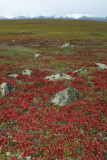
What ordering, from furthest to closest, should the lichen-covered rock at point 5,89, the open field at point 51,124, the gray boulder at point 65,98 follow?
1. the lichen-covered rock at point 5,89
2. the gray boulder at point 65,98
3. the open field at point 51,124

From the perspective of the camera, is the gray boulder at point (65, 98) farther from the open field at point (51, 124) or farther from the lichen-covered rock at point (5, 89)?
the lichen-covered rock at point (5, 89)

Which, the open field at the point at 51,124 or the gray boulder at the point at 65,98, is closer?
the open field at the point at 51,124

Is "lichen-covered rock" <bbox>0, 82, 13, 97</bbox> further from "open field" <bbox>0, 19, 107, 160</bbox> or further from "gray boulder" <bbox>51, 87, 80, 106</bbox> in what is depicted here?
"gray boulder" <bbox>51, 87, 80, 106</bbox>

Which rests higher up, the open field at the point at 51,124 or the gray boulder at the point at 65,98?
the gray boulder at the point at 65,98

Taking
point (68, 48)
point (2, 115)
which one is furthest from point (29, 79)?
point (68, 48)

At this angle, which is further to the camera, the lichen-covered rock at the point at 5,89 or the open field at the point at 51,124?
the lichen-covered rock at the point at 5,89

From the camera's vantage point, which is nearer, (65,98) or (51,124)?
(51,124)

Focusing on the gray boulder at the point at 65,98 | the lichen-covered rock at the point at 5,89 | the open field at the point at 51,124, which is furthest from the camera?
the lichen-covered rock at the point at 5,89

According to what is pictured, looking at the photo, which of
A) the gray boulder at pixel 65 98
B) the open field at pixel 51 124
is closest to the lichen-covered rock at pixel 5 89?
the open field at pixel 51 124

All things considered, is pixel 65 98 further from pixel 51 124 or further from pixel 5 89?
pixel 5 89

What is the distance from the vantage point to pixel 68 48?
50.7 m

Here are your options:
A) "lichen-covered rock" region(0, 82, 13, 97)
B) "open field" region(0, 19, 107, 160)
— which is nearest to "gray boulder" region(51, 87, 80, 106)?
"open field" region(0, 19, 107, 160)

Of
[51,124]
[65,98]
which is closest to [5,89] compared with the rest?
[65,98]

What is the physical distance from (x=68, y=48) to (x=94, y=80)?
34.7 m
